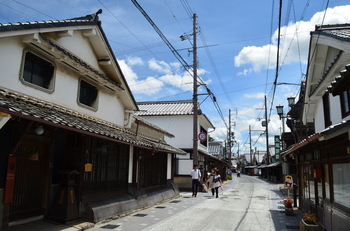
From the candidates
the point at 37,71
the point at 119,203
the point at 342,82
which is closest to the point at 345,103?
the point at 342,82

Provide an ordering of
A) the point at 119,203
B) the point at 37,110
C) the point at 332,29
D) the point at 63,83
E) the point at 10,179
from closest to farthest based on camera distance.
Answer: the point at 37,110, the point at 10,179, the point at 63,83, the point at 119,203, the point at 332,29

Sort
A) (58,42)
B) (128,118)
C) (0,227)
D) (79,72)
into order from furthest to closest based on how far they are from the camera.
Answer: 1. (128,118)
2. (79,72)
3. (58,42)
4. (0,227)

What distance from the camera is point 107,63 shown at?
12.4 meters

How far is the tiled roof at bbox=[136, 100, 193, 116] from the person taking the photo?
2702 cm

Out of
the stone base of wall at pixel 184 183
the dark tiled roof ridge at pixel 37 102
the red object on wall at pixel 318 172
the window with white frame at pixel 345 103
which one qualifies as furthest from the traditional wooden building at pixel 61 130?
the stone base of wall at pixel 184 183

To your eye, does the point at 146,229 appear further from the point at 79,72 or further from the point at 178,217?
the point at 79,72

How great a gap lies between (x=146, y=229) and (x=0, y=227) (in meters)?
4.15

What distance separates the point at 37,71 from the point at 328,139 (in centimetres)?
925

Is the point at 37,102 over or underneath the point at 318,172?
over

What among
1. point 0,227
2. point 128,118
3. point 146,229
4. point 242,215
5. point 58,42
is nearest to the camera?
point 0,227

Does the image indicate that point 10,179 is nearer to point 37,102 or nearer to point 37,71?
point 37,102

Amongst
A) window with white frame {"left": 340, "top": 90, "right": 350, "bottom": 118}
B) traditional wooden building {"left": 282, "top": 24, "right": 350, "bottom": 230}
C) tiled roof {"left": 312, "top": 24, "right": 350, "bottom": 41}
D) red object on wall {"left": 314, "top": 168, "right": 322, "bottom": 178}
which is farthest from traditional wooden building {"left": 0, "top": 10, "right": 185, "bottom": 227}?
tiled roof {"left": 312, "top": 24, "right": 350, "bottom": 41}

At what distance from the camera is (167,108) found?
2855cm

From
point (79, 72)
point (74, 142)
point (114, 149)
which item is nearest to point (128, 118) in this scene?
point (114, 149)
